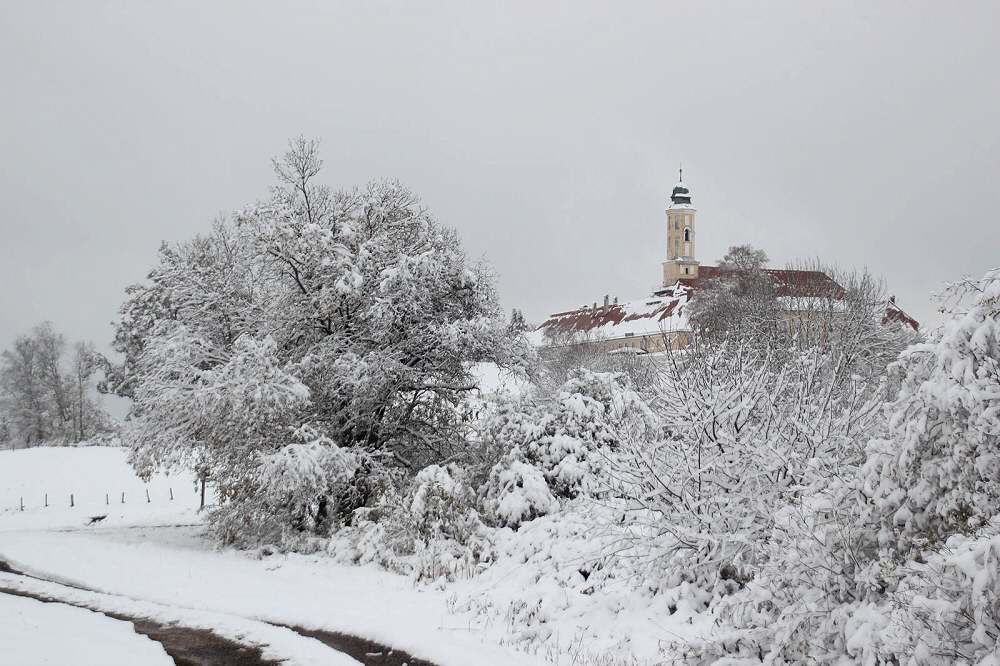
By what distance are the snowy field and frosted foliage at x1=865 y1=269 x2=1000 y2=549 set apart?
2.94 m

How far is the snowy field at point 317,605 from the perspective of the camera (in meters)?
7.77

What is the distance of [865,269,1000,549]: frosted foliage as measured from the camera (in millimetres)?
4984

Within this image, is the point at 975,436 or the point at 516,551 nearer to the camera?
the point at 975,436

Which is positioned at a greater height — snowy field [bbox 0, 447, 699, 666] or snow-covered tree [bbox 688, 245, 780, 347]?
snow-covered tree [bbox 688, 245, 780, 347]

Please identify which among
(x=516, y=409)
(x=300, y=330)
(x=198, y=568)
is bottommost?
(x=198, y=568)

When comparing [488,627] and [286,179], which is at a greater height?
[286,179]

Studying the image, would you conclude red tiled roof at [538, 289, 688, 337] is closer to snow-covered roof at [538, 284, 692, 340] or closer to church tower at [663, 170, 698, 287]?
snow-covered roof at [538, 284, 692, 340]

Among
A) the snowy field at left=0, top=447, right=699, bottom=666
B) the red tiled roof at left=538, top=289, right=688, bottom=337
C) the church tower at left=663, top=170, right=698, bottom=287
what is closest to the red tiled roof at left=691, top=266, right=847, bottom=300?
the snowy field at left=0, top=447, right=699, bottom=666

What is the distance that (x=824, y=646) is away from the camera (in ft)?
19.2

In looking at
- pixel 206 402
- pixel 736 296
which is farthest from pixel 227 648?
pixel 736 296

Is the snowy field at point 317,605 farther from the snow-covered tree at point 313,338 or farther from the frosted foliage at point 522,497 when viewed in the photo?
the snow-covered tree at point 313,338

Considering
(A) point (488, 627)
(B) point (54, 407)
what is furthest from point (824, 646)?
(B) point (54, 407)

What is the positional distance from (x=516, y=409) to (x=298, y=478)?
178 inches

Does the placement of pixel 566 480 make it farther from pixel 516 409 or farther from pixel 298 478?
pixel 298 478
